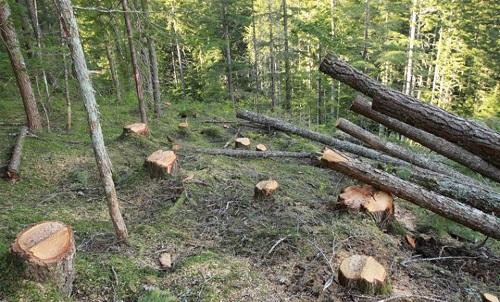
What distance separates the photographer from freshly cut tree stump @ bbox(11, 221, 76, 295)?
3.43 metres

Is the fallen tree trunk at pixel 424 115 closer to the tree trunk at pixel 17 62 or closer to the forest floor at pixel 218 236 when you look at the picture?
the forest floor at pixel 218 236

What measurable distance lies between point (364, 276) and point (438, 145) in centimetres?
385

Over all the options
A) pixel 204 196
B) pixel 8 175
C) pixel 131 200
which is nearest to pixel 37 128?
pixel 8 175

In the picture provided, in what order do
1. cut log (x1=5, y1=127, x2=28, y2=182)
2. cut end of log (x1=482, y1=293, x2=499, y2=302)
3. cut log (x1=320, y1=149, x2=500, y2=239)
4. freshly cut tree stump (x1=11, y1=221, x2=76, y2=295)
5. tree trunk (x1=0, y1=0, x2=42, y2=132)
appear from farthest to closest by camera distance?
tree trunk (x1=0, y1=0, x2=42, y2=132) → cut log (x1=5, y1=127, x2=28, y2=182) → cut log (x1=320, y1=149, x2=500, y2=239) → cut end of log (x1=482, y1=293, x2=499, y2=302) → freshly cut tree stump (x1=11, y1=221, x2=76, y2=295)

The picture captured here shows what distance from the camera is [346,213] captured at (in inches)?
224

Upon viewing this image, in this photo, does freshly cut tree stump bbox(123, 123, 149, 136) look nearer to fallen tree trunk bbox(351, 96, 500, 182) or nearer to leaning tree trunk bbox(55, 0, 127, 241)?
leaning tree trunk bbox(55, 0, 127, 241)

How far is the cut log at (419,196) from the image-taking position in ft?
16.9

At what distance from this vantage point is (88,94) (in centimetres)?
418

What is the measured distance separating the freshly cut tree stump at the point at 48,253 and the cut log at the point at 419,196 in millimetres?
3924

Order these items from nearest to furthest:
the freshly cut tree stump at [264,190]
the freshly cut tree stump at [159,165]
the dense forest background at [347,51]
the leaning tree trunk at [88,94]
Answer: the leaning tree trunk at [88,94], the freshly cut tree stump at [264,190], the freshly cut tree stump at [159,165], the dense forest background at [347,51]

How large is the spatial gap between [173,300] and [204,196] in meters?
2.94

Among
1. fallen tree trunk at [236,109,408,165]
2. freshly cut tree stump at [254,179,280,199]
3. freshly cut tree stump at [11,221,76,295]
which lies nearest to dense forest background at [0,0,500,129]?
fallen tree trunk at [236,109,408,165]

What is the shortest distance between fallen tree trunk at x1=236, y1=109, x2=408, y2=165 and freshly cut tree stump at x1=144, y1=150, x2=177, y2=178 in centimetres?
515

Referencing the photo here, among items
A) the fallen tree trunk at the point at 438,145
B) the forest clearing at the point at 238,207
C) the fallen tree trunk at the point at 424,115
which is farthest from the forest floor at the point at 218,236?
the fallen tree trunk at the point at 424,115
